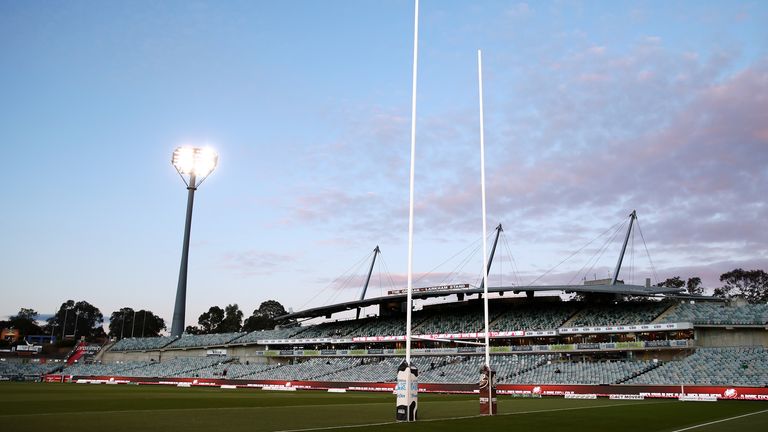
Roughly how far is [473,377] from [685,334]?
20.9 m

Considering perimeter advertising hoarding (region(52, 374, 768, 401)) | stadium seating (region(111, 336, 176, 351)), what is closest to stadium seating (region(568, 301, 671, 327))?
perimeter advertising hoarding (region(52, 374, 768, 401))

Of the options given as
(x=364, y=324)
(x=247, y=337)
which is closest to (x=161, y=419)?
(x=364, y=324)

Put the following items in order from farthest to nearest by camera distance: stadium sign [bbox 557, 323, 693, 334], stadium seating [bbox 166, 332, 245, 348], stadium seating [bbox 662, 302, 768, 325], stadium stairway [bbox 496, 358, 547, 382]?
stadium seating [bbox 166, 332, 245, 348]
stadium stairway [bbox 496, 358, 547, 382]
stadium sign [bbox 557, 323, 693, 334]
stadium seating [bbox 662, 302, 768, 325]

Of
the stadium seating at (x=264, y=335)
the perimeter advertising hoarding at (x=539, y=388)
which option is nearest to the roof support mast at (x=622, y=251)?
the perimeter advertising hoarding at (x=539, y=388)

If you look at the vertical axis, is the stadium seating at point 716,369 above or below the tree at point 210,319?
below

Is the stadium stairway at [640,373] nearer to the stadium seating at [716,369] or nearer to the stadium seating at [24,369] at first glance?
the stadium seating at [716,369]

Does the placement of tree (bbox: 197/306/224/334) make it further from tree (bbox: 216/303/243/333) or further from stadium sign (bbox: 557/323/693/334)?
stadium sign (bbox: 557/323/693/334)

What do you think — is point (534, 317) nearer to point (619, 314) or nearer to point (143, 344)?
point (619, 314)

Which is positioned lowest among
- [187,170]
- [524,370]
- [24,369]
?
[24,369]

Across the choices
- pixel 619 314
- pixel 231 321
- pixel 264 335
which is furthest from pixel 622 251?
pixel 231 321

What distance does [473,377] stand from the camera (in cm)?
6191

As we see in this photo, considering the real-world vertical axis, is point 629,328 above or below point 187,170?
below

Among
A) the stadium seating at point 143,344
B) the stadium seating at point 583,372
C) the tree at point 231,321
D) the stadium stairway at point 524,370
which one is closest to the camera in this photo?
the stadium seating at point 583,372

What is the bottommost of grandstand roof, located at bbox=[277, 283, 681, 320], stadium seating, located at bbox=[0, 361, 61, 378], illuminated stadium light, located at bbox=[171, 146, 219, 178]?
stadium seating, located at bbox=[0, 361, 61, 378]
